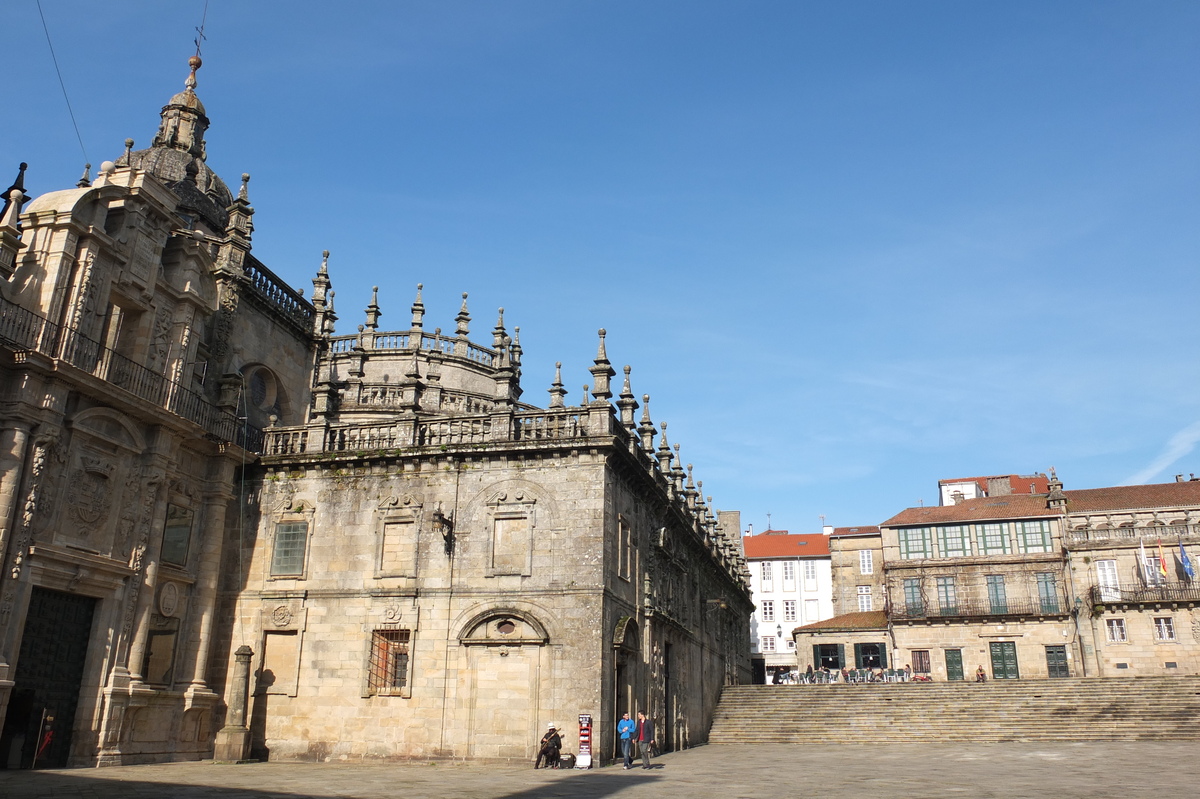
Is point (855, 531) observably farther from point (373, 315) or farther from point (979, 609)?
point (373, 315)

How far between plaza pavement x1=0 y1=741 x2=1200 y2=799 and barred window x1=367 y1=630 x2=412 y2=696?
5.82 feet

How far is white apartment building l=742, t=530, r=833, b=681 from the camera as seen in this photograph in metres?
64.4

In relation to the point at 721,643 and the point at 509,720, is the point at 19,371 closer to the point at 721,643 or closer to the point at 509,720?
the point at 509,720

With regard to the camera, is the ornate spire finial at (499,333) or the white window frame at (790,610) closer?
the ornate spire finial at (499,333)

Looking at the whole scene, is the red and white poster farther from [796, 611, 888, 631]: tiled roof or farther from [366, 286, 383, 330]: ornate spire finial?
[796, 611, 888, 631]: tiled roof

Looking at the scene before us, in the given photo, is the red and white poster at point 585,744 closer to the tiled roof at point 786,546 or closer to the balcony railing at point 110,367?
the balcony railing at point 110,367

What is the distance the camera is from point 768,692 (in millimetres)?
37281

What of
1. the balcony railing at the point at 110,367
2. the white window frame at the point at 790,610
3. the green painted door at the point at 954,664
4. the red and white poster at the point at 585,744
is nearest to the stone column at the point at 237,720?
the balcony railing at the point at 110,367

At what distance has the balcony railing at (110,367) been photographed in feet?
59.7

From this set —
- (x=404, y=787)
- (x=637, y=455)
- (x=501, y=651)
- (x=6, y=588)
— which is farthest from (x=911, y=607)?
(x=6, y=588)

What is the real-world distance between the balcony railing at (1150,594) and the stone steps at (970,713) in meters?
9.58

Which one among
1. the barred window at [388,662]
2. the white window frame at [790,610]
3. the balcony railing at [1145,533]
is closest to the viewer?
the barred window at [388,662]

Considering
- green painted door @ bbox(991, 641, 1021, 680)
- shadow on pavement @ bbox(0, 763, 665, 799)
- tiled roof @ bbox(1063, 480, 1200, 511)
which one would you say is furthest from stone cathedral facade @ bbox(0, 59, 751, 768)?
tiled roof @ bbox(1063, 480, 1200, 511)

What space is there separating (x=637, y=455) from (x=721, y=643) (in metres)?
18.5
